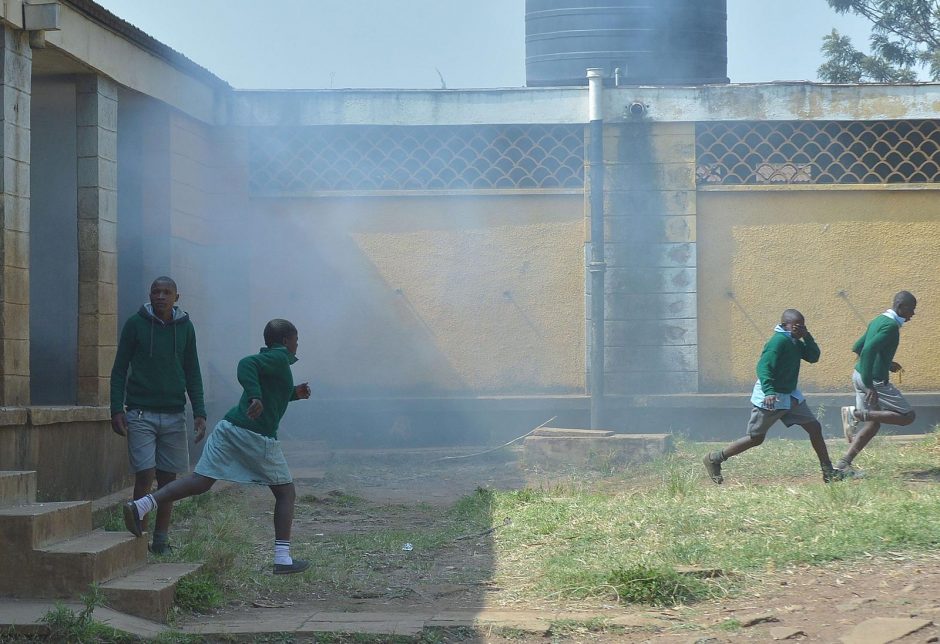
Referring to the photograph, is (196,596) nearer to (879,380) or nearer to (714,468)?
(714,468)

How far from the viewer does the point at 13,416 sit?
7.53m

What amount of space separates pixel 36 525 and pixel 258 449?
1.25 metres

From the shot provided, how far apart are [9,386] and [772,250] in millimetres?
8040

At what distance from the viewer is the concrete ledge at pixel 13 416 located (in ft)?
24.3

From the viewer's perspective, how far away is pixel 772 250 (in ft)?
41.1

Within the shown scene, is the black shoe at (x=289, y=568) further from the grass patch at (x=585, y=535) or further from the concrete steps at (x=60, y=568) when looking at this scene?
the concrete steps at (x=60, y=568)

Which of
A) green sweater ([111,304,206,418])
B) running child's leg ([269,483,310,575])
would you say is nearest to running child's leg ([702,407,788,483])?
running child's leg ([269,483,310,575])

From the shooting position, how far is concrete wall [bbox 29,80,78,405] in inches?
395

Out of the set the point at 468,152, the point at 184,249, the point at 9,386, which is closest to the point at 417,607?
the point at 9,386

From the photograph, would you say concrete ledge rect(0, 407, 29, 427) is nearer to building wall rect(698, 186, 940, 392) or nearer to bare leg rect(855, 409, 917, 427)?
bare leg rect(855, 409, 917, 427)

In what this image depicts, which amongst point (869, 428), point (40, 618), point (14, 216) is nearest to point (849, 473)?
point (869, 428)

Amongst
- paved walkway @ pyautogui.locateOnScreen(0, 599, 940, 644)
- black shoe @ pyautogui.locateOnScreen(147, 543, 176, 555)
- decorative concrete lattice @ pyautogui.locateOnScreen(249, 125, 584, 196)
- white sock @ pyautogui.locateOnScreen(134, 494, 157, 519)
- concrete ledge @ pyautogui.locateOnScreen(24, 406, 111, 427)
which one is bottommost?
paved walkway @ pyautogui.locateOnScreen(0, 599, 940, 644)

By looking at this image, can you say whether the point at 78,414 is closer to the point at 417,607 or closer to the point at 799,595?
the point at 417,607

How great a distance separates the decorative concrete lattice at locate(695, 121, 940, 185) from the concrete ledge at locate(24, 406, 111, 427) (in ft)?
22.4
